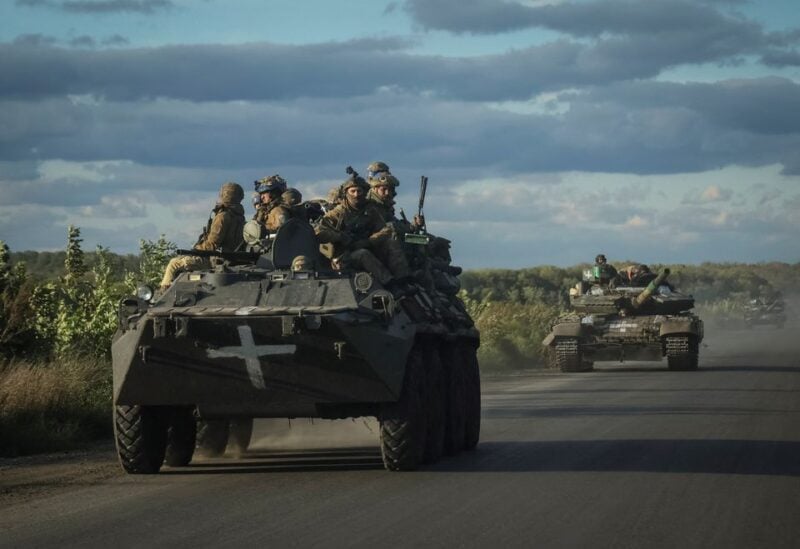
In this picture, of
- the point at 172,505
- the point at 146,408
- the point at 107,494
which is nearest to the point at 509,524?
the point at 172,505

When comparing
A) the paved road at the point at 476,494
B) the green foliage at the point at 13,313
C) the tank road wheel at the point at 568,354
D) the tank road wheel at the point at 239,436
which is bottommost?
the paved road at the point at 476,494

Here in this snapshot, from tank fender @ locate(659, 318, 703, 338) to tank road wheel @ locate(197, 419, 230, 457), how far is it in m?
19.7

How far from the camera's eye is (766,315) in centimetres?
7850

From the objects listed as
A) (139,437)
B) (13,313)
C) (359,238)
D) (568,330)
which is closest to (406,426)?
(139,437)

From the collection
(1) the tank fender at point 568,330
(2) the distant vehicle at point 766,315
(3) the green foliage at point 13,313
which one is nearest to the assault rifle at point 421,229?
(3) the green foliage at point 13,313

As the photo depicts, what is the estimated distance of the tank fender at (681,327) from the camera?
34344mm

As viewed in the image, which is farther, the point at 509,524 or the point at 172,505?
the point at 172,505

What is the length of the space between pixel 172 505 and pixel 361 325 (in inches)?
92.3

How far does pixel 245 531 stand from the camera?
1011cm

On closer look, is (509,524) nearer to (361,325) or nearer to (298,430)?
(361,325)

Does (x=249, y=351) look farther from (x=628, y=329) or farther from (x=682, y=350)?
(x=628, y=329)

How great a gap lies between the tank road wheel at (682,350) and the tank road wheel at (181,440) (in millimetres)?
21098

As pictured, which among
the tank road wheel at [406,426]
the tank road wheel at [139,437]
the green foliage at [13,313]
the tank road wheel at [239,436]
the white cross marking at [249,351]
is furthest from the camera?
the green foliage at [13,313]

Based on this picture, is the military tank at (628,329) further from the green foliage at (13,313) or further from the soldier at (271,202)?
the soldier at (271,202)
